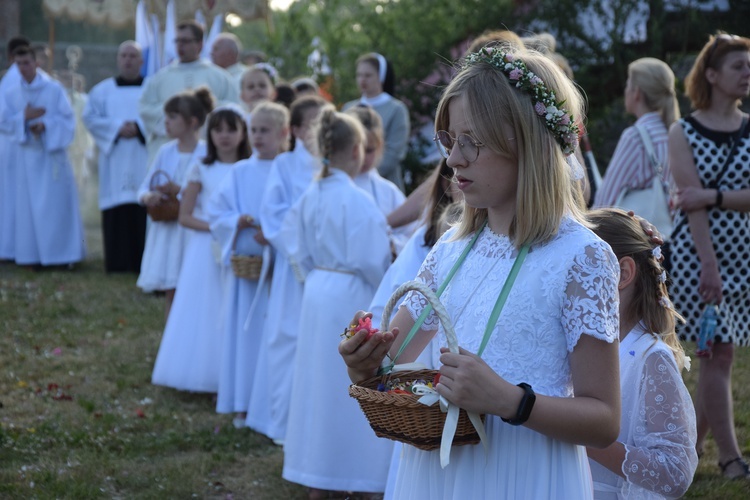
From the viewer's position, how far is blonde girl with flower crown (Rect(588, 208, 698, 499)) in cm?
294

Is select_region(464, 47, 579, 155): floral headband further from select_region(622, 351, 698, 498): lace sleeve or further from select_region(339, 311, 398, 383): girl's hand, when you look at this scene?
select_region(622, 351, 698, 498): lace sleeve

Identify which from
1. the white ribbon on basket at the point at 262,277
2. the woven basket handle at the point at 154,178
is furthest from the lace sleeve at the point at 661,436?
the woven basket handle at the point at 154,178

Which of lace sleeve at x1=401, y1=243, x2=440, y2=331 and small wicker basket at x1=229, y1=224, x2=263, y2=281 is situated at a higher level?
lace sleeve at x1=401, y1=243, x2=440, y2=331

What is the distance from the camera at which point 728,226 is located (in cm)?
541

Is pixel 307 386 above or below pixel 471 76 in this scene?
below

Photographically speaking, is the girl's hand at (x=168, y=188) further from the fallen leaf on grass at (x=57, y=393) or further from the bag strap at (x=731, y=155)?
the bag strap at (x=731, y=155)

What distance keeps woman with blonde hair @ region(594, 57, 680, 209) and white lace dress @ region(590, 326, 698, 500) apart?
2990 millimetres

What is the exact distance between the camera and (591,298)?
2365mm

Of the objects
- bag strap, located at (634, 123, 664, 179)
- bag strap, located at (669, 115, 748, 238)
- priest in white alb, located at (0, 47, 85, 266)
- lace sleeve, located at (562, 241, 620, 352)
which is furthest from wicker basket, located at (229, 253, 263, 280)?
priest in white alb, located at (0, 47, 85, 266)

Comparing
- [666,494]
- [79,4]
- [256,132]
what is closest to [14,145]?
[79,4]

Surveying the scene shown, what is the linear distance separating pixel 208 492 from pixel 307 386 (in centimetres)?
80

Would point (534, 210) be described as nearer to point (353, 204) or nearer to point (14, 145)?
point (353, 204)

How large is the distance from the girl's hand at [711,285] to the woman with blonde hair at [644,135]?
76 centimetres

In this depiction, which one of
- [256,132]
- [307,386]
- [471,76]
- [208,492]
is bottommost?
[208,492]
